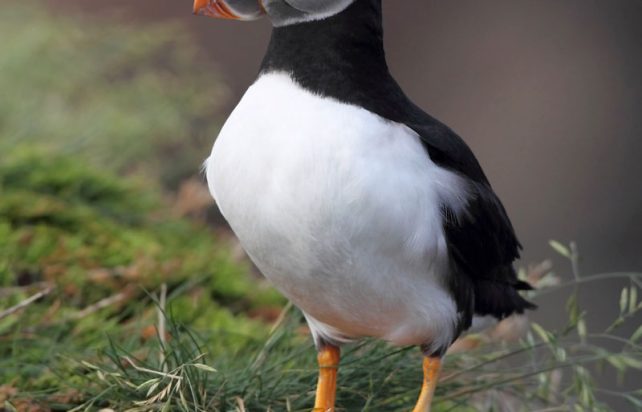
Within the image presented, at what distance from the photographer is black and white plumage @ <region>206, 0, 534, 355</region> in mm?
2197

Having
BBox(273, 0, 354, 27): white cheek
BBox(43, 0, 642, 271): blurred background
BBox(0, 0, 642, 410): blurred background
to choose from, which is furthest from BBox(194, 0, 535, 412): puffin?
BBox(43, 0, 642, 271): blurred background

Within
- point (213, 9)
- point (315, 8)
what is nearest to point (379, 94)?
point (315, 8)

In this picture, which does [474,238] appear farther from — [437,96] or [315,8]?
[437,96]

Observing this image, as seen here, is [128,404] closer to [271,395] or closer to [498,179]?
[271,395]

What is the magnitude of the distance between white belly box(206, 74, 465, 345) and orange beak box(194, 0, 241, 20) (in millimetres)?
154

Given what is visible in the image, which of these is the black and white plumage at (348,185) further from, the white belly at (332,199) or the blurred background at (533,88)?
the blurred background at (533,88)

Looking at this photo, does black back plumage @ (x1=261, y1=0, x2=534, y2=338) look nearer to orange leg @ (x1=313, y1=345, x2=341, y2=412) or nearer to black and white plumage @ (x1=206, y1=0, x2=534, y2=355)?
black and white plumage @ (x1=206, y1=0, x2=534, y2=355)

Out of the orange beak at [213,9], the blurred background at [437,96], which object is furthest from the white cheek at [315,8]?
the blurred background at [437,96]

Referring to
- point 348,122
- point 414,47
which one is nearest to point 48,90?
point 348,122

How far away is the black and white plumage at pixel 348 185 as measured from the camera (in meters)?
2.20

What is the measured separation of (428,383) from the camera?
2.55m

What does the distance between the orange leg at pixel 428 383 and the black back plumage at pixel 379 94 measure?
4.0 inches

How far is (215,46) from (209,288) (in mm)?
4775

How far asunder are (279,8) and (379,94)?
10.5 inches
